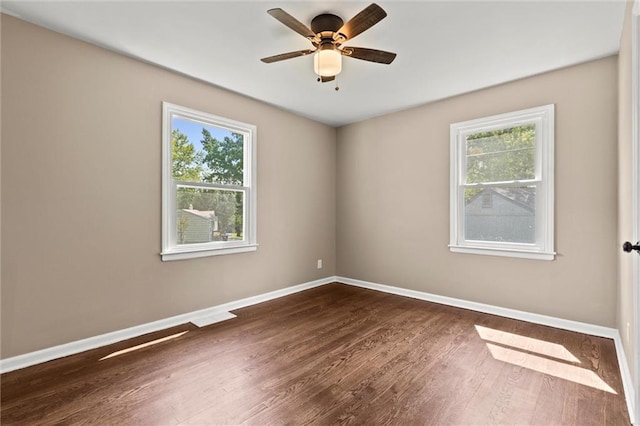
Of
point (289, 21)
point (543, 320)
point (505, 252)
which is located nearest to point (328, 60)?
point (289, 21)

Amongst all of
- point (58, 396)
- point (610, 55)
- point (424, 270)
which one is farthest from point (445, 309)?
point (58, 396)

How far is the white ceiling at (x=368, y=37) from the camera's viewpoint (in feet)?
7.25

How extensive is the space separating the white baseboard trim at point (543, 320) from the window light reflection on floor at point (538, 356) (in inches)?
6.9

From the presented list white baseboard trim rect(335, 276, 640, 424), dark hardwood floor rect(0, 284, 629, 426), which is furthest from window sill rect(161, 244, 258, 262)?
white baseboard trim rect(335, 276, 640, 424)

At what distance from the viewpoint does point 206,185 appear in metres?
3.53

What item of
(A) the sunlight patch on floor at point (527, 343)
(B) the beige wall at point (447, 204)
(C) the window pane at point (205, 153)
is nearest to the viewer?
(A) the sunlight patch on floor at point (527, 343)

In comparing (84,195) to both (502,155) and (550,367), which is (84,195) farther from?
(502,155)

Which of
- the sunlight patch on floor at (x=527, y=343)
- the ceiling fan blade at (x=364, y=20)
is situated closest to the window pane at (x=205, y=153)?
the ceiling fan blade at (x=364, y=20)

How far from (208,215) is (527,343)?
344 cm

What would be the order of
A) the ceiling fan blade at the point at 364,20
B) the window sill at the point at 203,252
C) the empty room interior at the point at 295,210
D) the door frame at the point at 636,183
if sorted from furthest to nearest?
the window sill at the point at 203,252 < the empty room interior at the point at 295,210 < the ceiling fan blade at the point at 364,20 < the door frame at the point at 636,183

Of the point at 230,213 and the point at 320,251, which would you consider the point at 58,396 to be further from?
the point at 320,251

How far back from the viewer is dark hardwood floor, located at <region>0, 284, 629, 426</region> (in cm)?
181

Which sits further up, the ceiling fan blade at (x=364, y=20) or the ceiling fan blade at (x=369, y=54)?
the ceiling fan blade at (x=364, y=20)

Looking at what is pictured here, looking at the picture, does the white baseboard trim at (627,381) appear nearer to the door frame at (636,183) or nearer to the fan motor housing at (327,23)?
the door frame at (636,183)
